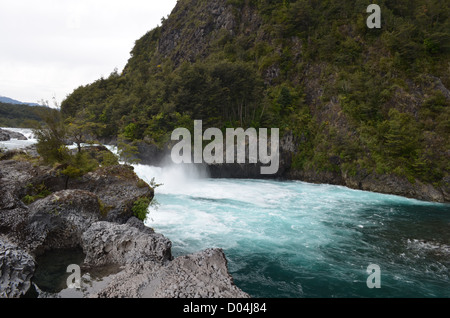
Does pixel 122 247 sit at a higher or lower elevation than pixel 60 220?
lower

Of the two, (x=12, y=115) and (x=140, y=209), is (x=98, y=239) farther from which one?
(x=12, y=115)

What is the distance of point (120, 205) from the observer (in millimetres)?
9797

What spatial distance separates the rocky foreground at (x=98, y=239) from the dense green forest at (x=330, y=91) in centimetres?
1551

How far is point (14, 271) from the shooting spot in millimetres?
5301

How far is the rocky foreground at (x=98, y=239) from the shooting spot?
487 centimetres

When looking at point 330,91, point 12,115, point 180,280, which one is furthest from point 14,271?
point 12,115

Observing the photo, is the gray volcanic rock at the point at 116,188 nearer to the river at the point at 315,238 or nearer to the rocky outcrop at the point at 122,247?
the river at the point at 315,238

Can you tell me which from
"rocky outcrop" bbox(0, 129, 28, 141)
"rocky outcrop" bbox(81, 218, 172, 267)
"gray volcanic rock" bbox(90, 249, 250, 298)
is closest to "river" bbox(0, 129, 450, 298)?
"gray volcanic rock" bbox(90, 249, 250, 298)

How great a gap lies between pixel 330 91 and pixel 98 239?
30.1m

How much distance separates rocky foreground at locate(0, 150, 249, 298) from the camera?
4.87 metres

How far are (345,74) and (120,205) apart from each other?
97.8 ft

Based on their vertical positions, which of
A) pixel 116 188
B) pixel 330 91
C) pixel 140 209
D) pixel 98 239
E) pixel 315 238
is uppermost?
pixel 330 91
